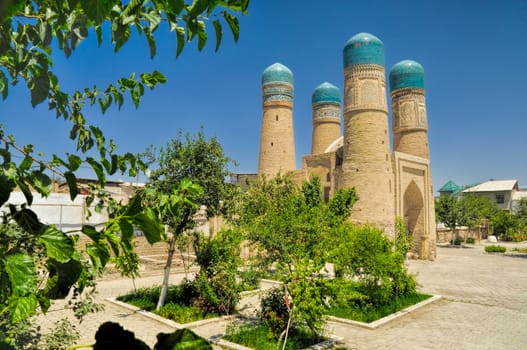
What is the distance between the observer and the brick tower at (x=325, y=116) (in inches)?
1079

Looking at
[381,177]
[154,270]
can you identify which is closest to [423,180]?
[381,177]

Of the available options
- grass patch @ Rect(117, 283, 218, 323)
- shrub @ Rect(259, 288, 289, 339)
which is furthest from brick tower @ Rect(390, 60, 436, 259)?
shrub @ Rect(259, 288, 289, 339)

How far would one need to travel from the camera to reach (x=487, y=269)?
55.2 ft

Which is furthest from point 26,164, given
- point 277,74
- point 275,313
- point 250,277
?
point 277,74

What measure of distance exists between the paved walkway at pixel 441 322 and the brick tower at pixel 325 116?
601 inches

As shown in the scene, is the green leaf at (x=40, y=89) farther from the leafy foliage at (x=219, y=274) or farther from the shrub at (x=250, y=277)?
the leafy foliage at (x=219, y=274)

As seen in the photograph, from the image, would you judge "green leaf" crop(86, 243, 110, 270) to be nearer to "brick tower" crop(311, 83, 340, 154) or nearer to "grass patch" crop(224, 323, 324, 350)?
"grass patch" crop(224, 323, 324, 350)

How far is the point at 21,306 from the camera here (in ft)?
2.89

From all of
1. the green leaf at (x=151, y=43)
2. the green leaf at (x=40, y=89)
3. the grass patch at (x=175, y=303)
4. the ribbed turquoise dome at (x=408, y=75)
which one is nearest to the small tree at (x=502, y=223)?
the ribbed turquoise dome at (x=408, y=75)

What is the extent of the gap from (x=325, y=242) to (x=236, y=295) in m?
2.31

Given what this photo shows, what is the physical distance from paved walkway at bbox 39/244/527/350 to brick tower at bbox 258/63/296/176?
10.3 metres

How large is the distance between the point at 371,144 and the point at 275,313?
1370cm

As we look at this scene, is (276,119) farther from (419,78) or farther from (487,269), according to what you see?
(487,269)

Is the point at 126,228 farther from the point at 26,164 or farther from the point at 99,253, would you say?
the point at 26,164
